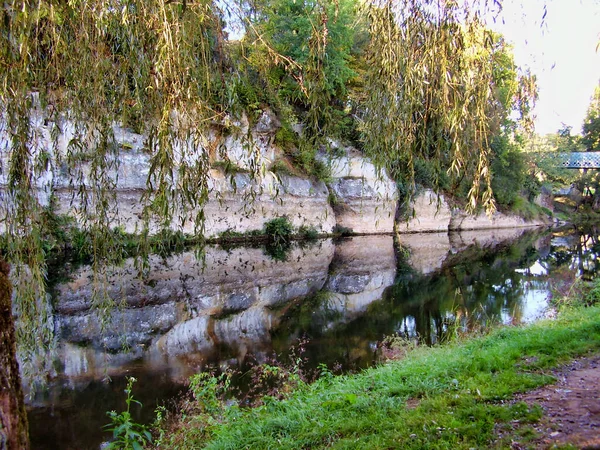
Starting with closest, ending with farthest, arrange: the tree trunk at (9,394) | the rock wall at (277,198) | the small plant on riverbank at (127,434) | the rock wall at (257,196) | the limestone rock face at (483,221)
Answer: the tree trunk at (9,394)
the small plant on riverbank at (127,434)
the rock wall at (257,196)
the rock wall at (277,198)
the limestone rock face at (483,221)

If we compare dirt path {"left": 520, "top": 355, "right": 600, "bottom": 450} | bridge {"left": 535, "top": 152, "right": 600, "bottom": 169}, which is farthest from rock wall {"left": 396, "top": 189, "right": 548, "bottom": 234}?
dirt path {"left": 520, "top": 355, "right": 600, "bottom": 450}

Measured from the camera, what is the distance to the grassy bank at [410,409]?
9.76 ft

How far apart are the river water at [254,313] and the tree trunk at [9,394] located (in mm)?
1636

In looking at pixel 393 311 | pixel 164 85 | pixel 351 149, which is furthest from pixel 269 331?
pixel 351 149

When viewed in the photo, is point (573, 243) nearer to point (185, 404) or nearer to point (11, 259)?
point (185, 404)

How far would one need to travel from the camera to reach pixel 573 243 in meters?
24.0

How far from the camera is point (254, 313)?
9.85 m

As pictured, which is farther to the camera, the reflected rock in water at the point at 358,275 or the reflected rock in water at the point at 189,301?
the reflected rock in water at the point at 358,275

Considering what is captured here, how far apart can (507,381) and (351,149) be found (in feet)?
59.5

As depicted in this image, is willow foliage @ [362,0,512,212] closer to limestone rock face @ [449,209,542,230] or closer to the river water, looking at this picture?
the river water

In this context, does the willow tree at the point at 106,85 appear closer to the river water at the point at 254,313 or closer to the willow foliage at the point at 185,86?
the willow foliage at the point at 185,86

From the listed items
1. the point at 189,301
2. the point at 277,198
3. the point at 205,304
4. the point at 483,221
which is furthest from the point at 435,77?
the point at 483,221

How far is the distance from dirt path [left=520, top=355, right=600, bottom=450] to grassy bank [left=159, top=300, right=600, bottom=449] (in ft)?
0.37

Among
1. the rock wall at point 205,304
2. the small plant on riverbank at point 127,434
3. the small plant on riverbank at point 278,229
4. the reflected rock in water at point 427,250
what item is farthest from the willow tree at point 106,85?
the small plant on riverbank at point 278,229
